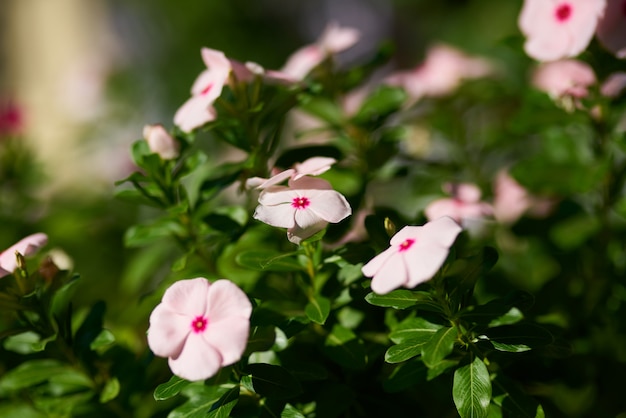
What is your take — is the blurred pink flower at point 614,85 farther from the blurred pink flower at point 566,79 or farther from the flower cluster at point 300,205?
the flower cluster at point 300,205

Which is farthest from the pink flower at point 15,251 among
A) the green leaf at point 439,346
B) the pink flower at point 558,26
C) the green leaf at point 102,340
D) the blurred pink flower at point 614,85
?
the blurred pink flower at point 614,85

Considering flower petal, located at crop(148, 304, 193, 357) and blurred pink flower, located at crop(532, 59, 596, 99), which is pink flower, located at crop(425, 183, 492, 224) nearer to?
blurred pink flower, located at crop(532, 59, 596, 99)

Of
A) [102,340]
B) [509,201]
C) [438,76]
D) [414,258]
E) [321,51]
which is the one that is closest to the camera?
[414,258]

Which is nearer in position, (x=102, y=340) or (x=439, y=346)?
(x=439, y=346)

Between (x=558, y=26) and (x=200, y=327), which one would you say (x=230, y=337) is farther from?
(x=558, y=26)

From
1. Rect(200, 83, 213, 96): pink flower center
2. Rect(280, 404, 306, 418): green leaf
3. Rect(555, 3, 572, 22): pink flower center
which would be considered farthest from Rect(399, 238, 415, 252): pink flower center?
Rect(555, 3, 572, 22): pink flower center

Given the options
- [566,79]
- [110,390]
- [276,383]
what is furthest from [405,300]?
[566,79]
